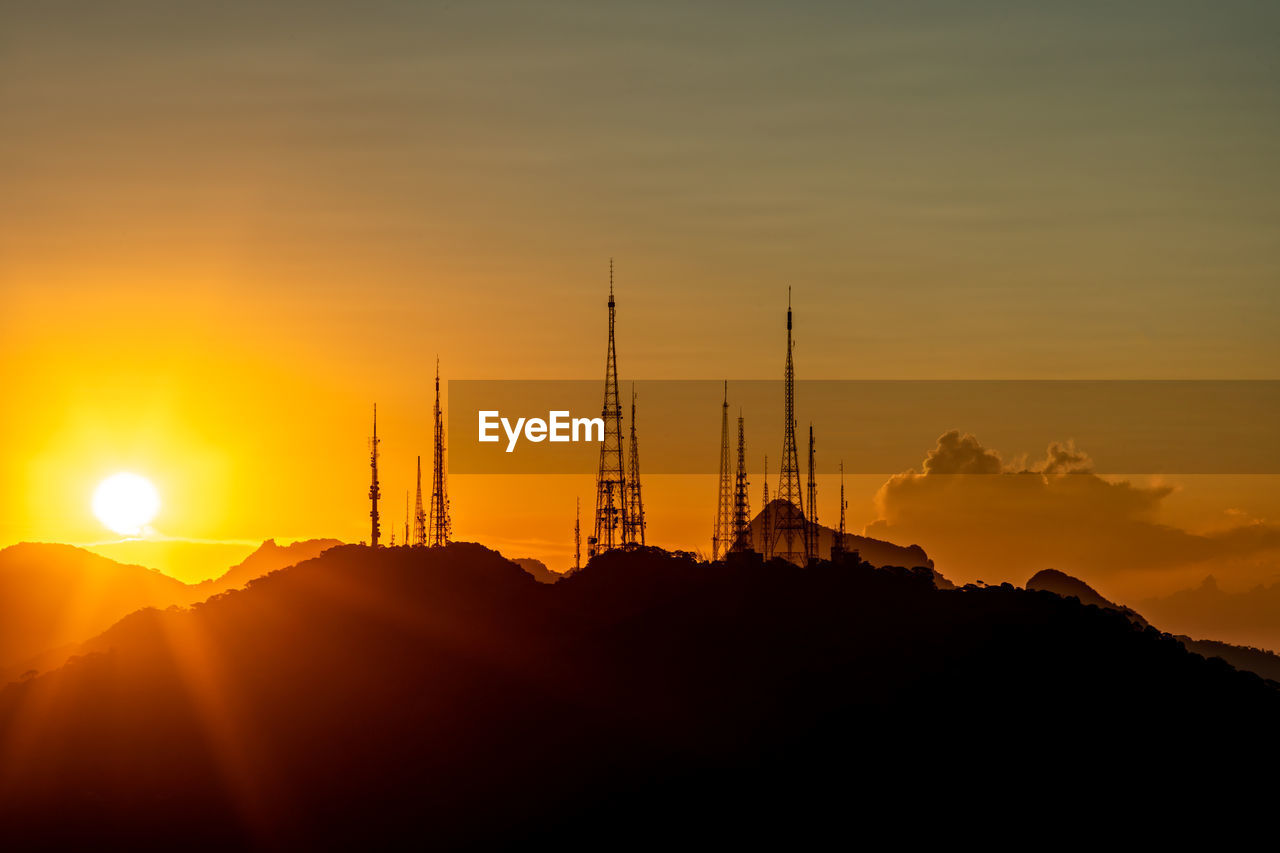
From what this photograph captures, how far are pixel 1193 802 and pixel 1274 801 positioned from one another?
21.2 feet

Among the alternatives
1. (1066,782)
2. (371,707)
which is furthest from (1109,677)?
(371,707)

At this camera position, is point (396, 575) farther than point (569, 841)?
Yes

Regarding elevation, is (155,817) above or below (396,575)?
below

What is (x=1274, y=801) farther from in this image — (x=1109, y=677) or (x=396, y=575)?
Answer: (x=396, y=575)

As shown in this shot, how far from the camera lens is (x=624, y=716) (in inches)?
6393

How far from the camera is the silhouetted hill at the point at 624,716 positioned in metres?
148

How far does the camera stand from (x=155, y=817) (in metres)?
159

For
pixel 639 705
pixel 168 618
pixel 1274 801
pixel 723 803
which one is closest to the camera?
pixel 1274 801

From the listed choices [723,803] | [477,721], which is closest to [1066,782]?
[723,803]

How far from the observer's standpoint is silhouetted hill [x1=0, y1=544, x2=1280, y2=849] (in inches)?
5817

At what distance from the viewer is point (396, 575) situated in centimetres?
19325

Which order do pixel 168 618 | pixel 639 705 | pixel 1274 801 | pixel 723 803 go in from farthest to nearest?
pixel 168 618
pixel 639 705
pixel 723 803
pixel 1274 801

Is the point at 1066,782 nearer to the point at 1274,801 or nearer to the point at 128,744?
the point at 1274,801

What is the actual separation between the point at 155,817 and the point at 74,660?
3968cm
